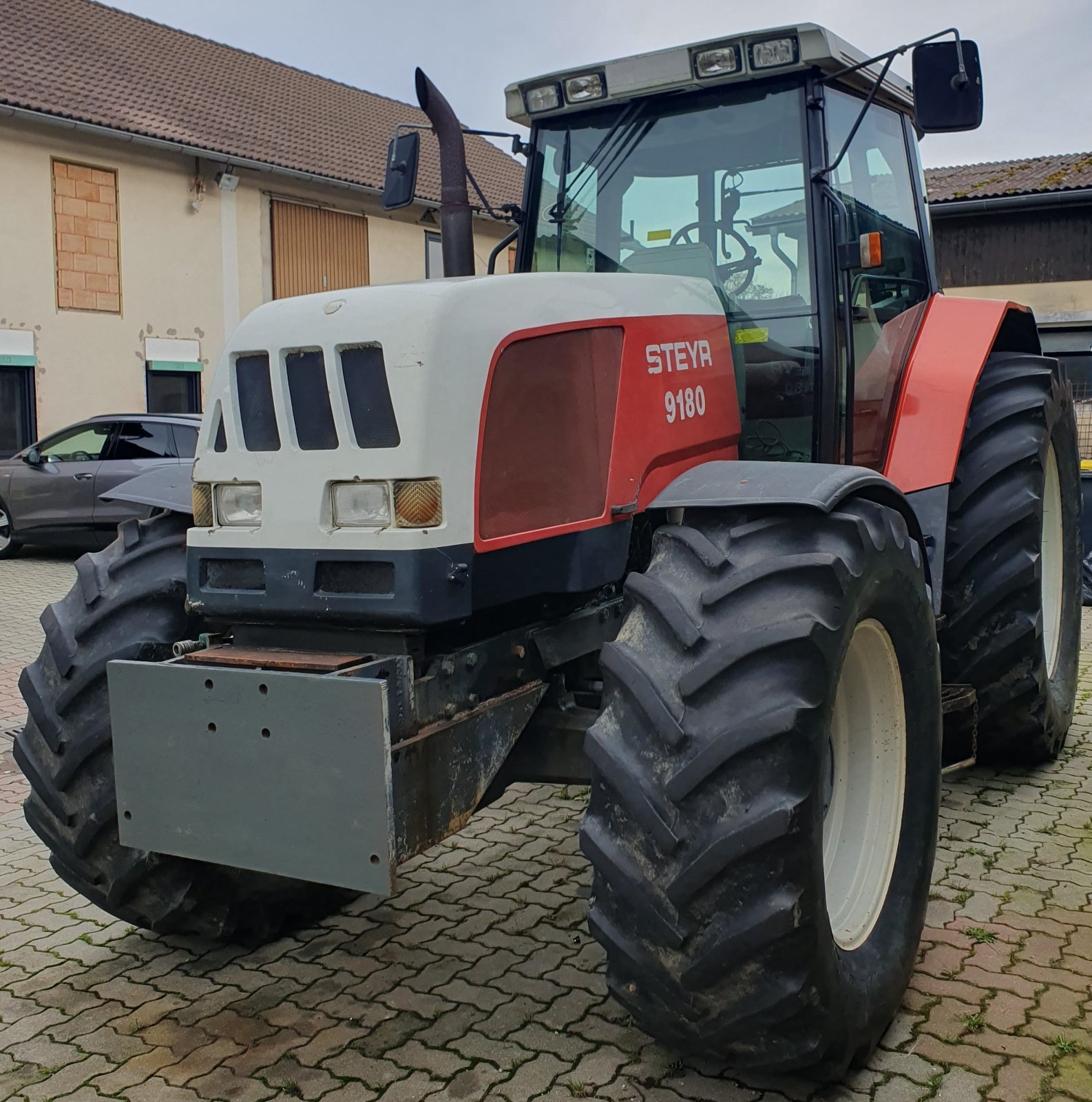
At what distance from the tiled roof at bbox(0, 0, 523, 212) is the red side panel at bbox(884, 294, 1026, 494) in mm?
14892

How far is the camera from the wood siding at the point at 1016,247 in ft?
63.3

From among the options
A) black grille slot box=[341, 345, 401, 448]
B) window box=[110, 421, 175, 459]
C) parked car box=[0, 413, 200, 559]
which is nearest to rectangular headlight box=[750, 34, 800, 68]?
black grille slot box=[341, 345, 401, 448]

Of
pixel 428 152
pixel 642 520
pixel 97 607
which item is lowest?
pixel 97 607

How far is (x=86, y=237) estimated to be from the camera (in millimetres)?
16984

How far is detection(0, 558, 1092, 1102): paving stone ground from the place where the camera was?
270 centimetres

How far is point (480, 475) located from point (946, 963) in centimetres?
186

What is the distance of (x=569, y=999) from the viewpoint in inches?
122

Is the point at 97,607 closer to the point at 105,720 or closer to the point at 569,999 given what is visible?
the point at 105,720

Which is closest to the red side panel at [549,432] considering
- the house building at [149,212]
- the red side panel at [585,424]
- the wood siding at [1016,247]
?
the red side panel at [585,424]

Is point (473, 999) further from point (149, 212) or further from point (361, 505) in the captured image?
point (149, 212)

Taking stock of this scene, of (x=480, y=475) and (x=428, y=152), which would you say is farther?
(x=428, y=152)

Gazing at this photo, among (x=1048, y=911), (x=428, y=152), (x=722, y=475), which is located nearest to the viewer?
(x=722, y=475)

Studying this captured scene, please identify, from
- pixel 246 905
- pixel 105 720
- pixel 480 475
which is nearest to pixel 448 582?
pixel 480 475

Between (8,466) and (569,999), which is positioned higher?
(8,466)
